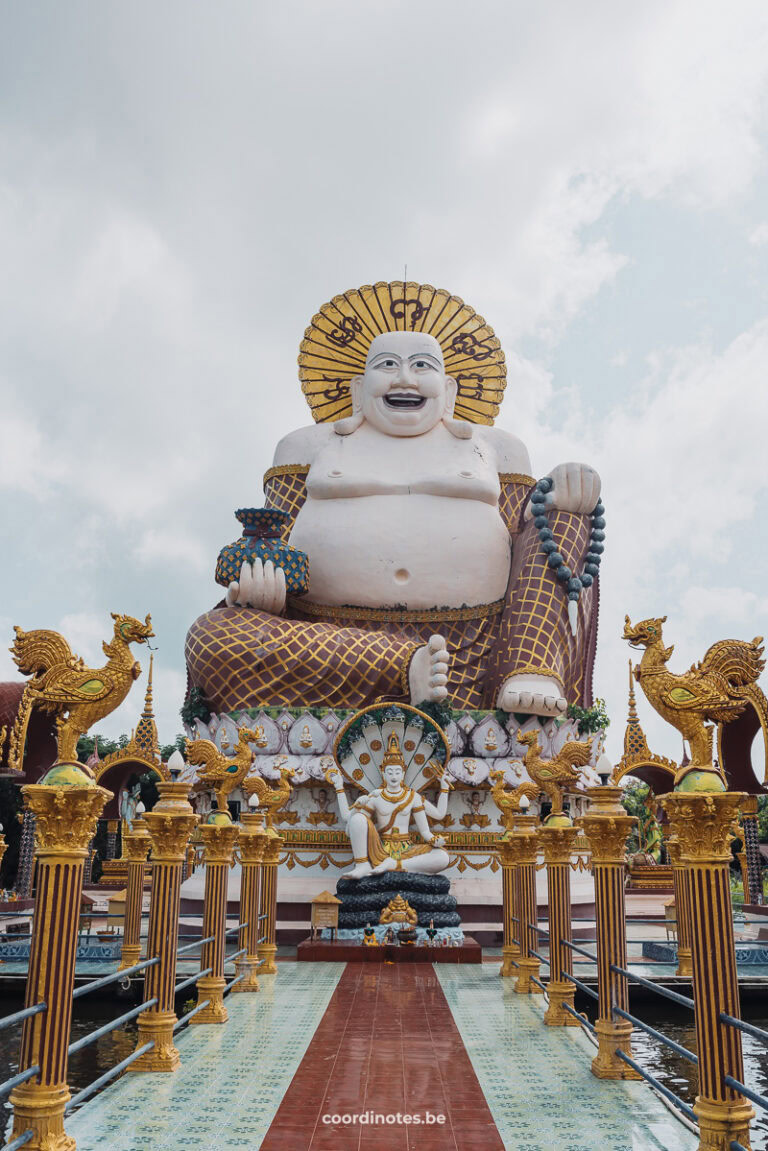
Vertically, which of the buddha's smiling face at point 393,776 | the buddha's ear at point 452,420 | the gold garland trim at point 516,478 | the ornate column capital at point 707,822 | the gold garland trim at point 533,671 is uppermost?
the buddha's ear at point 452,420

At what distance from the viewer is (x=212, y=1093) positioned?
17.8 ft

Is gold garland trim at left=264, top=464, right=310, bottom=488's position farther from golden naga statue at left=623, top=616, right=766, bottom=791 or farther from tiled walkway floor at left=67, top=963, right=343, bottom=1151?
golden naga statue at left=623, top=616, right=766, bottom=791

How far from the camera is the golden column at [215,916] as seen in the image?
733cm

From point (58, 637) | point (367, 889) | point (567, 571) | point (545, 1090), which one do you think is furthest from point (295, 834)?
point (58, 637)

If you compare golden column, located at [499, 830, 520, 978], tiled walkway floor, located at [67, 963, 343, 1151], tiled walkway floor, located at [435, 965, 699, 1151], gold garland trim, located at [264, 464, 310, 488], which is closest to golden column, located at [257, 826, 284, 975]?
tiled walkway floor, located at [67, 963, 343, 1151]

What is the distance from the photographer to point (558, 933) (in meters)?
7.47

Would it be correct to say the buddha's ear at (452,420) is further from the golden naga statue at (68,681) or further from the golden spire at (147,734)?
the golden naga statue at (68,681)

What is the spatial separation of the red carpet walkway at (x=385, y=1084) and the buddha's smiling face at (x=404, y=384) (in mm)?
10613

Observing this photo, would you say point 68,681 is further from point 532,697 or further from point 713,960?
point 532,697

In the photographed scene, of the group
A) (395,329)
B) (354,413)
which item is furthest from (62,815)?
(395,329)

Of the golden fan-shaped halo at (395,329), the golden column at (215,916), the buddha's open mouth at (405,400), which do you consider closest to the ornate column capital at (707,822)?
the golden column at (215,916)

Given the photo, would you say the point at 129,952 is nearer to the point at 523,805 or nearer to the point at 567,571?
the point at 523,805

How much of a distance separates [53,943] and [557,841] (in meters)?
4.27

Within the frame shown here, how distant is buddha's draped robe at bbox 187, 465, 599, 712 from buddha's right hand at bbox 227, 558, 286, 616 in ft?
0.76
